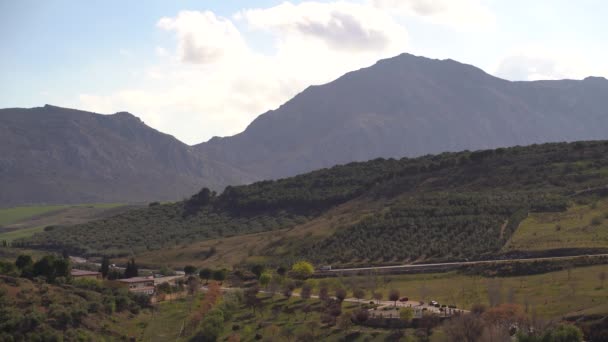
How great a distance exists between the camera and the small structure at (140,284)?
102m

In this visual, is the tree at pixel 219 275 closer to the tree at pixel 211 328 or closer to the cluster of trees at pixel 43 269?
the cluster of trees at pixel 43 269

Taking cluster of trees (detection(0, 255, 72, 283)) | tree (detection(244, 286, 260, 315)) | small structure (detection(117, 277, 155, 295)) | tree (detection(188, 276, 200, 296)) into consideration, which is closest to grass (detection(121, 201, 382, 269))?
small structure (detection(117, 277, 155, 295))

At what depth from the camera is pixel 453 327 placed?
191 ft

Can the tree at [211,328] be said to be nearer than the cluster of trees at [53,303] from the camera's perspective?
No

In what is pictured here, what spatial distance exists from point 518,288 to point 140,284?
5562cm

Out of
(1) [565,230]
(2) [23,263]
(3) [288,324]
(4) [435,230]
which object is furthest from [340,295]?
(2) [23,263]

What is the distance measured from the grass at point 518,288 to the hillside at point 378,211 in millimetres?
11717

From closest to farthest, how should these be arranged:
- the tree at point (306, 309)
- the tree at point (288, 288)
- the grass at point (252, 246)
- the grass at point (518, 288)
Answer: the grass at point (518, 288), the tree at point (306, 309), the tree at point (288, 288), the grass at point (252, 246)

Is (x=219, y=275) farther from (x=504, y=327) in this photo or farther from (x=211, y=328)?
(x=504, y=327)

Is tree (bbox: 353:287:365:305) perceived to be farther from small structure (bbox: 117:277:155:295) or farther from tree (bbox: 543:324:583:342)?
small structure (bbox: 117:277:155:295)

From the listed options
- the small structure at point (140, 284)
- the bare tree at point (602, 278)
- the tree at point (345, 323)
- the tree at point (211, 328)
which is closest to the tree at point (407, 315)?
the tree at point (345, 323)

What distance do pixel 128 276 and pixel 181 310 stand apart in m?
25.9

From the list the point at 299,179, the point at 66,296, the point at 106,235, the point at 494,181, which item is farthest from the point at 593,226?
the point at 106,235

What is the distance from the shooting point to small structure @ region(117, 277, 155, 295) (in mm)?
101875
